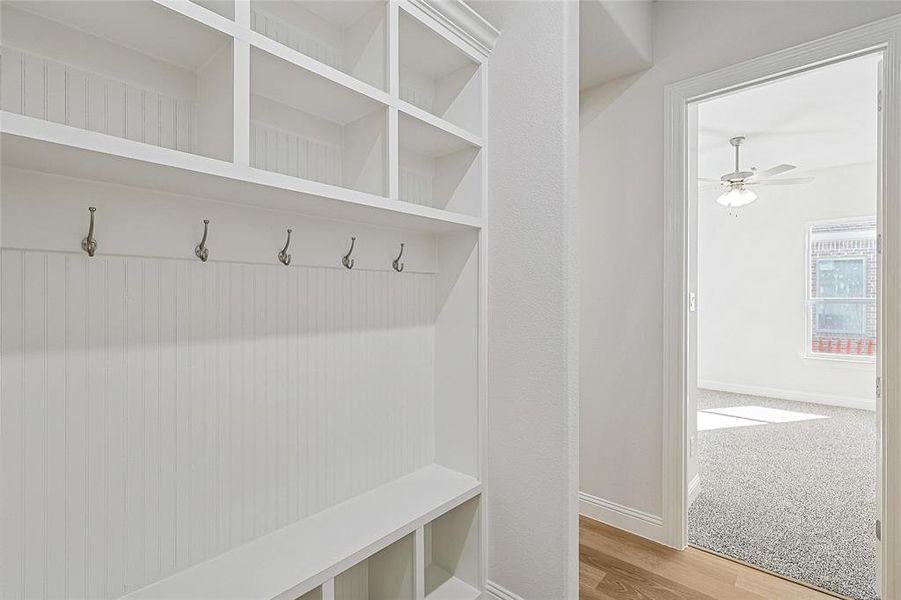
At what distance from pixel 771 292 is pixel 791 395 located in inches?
51.3

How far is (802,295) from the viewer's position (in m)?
5.40

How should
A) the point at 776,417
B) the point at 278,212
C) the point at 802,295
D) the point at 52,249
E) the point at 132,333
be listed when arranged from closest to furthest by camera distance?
the point at 52,249, the point at 132,333, the point at 278,212, the point at 776,417, the point at 802,295

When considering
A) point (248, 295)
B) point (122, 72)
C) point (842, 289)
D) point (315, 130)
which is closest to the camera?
point (122, 72)

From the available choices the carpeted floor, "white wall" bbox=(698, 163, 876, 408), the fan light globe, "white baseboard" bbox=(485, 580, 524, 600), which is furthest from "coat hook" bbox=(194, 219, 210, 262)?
"white wall" bbox=(698, 163, 876, 408)

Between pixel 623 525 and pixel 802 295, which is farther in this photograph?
pixel 802 295

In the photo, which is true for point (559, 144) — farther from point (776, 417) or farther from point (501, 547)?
point (776, 417)

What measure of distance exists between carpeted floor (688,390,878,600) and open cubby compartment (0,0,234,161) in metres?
2.78

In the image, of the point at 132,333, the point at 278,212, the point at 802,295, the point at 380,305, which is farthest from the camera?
the point at 802,295

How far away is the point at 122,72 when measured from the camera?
1024 millimetres

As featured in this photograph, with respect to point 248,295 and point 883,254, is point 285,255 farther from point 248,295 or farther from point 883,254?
point 883,254

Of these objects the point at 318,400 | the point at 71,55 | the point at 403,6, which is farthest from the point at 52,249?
the point at 403,6

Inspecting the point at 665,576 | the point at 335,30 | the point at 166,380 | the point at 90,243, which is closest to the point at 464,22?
the point at 335,30

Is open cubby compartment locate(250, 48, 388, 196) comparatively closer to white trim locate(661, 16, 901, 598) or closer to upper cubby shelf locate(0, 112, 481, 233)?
upper cubby shelf locate(0, 112, 481, 233)

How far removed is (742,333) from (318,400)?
627cm
